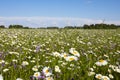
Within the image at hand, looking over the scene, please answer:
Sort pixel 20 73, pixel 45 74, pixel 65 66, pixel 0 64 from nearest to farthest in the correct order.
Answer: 1. pixel 45 74
2. pixel 20 73
3. pixel 0 64
4. pixel 65 66

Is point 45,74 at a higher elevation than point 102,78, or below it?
higher

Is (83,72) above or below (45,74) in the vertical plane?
below

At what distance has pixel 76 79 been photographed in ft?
13.3

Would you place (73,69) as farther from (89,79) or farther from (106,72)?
(106,72)

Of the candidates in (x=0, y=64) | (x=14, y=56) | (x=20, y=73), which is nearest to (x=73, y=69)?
(x=20, y=73)

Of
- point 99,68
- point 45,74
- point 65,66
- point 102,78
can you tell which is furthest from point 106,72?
point 45,74

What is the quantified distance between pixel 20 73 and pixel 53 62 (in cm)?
105

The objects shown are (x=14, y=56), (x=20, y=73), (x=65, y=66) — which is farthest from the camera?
(x=14, y=56)

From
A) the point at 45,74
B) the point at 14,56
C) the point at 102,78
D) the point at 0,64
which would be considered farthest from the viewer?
the point at 14,56

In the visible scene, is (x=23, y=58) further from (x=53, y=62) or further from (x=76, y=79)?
(x=76, y=79)

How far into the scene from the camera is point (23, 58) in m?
5.57

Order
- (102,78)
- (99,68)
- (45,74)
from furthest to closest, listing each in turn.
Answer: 1. (99,68)
2. (102,78)
3. (45,74)

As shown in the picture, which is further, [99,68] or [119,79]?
[99,68]

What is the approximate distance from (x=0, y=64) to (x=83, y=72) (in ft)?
5.40
